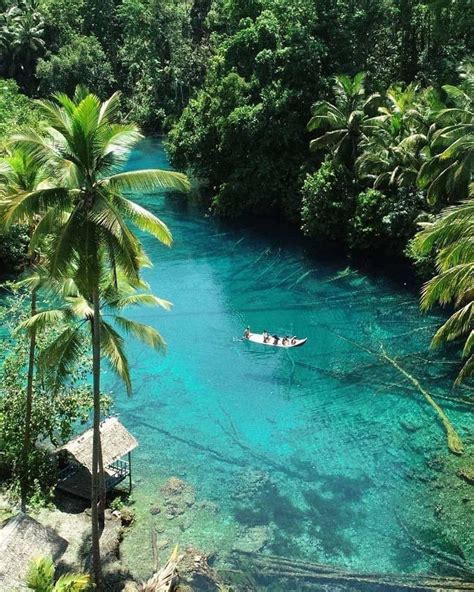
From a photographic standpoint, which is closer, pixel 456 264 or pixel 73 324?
pixel 456 264

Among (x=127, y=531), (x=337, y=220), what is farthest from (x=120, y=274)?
(x=337, y=220)

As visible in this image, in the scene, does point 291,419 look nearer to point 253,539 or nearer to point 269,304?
point 253,539

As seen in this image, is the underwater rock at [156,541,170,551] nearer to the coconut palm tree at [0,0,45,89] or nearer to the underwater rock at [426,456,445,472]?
the underwater rock at [426,456,445,472]

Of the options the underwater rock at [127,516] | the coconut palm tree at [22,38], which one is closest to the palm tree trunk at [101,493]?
the underwater rock at [127,516]

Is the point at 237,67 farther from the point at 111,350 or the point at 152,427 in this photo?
the point at 111,350

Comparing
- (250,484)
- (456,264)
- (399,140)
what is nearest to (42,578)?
(250,484)

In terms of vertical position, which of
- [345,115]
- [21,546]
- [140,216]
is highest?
[345,115]

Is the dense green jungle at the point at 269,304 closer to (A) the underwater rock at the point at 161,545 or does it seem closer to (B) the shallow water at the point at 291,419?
(B) the shallow water at the point at 291,419
